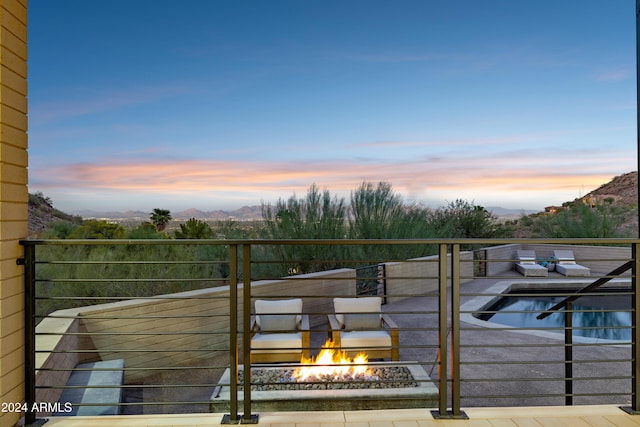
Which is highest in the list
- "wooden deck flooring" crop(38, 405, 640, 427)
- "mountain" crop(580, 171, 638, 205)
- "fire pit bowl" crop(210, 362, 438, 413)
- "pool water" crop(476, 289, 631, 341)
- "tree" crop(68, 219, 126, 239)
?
"mountain" crop(580, 171, 638, 205)

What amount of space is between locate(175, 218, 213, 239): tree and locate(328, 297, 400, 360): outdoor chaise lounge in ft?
16.1

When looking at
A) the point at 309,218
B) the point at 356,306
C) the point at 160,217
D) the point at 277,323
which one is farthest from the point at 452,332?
the point at 160,217

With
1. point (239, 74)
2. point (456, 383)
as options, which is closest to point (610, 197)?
point (239, 74)

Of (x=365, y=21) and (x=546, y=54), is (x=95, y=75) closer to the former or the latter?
(x=365, y=21)

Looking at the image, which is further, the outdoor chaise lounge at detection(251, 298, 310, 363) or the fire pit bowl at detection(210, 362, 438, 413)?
the outdoor chaise lounge at detection(251, 298, 310, 363)

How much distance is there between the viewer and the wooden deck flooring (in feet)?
7.23

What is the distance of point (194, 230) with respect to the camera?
917 centimetres

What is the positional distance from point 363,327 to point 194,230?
554 centimetres

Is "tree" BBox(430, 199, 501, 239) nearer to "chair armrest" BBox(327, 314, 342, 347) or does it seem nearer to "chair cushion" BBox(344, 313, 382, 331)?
"chair cushion" BBox(344, 313, 382, 331)

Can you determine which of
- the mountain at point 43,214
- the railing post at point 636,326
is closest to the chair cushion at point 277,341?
the railing post at point 636,326

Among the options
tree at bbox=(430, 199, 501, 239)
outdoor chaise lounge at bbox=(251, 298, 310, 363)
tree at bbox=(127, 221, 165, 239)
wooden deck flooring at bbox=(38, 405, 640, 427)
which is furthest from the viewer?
tree at bbox=(430, 199, 501, 239)

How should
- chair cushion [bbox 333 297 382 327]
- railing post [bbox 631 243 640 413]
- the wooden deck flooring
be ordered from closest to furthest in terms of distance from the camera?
the wooden deck flooring < railing post [bbox 631 243 640 413] < chair cushion [bbox 333 297 382 327]

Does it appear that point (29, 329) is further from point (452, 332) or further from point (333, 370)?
point (333, 370)

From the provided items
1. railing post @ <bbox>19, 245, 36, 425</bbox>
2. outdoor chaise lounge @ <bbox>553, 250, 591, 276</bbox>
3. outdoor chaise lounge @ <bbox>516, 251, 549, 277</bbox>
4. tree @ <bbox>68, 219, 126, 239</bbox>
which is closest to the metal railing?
railing post @ <bbox>19, 245, 36, 425</bbox>
